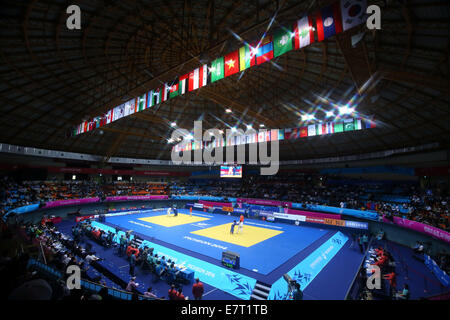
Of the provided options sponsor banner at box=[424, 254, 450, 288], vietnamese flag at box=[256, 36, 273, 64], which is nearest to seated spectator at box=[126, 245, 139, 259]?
vietnamese flag at box=[256, 36, 273, 64]

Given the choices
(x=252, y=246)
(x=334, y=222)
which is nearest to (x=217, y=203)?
(x=334, y=222)

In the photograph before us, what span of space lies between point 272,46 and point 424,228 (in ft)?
62.6

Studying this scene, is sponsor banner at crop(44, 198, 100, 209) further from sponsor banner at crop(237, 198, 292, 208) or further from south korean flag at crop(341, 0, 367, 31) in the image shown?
south korean flag at crop(341, 0, 367, 31)

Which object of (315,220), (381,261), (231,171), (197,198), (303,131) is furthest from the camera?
(197,198)

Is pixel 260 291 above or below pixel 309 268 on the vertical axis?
above

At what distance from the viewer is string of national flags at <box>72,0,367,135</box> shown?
23.0ft

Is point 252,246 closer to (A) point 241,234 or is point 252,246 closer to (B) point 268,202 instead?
(A) point 241,234

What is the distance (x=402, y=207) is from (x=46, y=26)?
34.3m

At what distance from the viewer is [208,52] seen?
10.9 meters

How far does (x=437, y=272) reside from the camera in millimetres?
12734

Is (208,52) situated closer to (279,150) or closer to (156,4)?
(156,4)

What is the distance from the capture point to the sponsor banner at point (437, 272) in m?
11.4

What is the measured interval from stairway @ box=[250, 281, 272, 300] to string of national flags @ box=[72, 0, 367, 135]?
10.9m

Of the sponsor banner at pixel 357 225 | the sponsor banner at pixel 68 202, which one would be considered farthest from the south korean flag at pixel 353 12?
the sponsor banner at pixel 68 202
